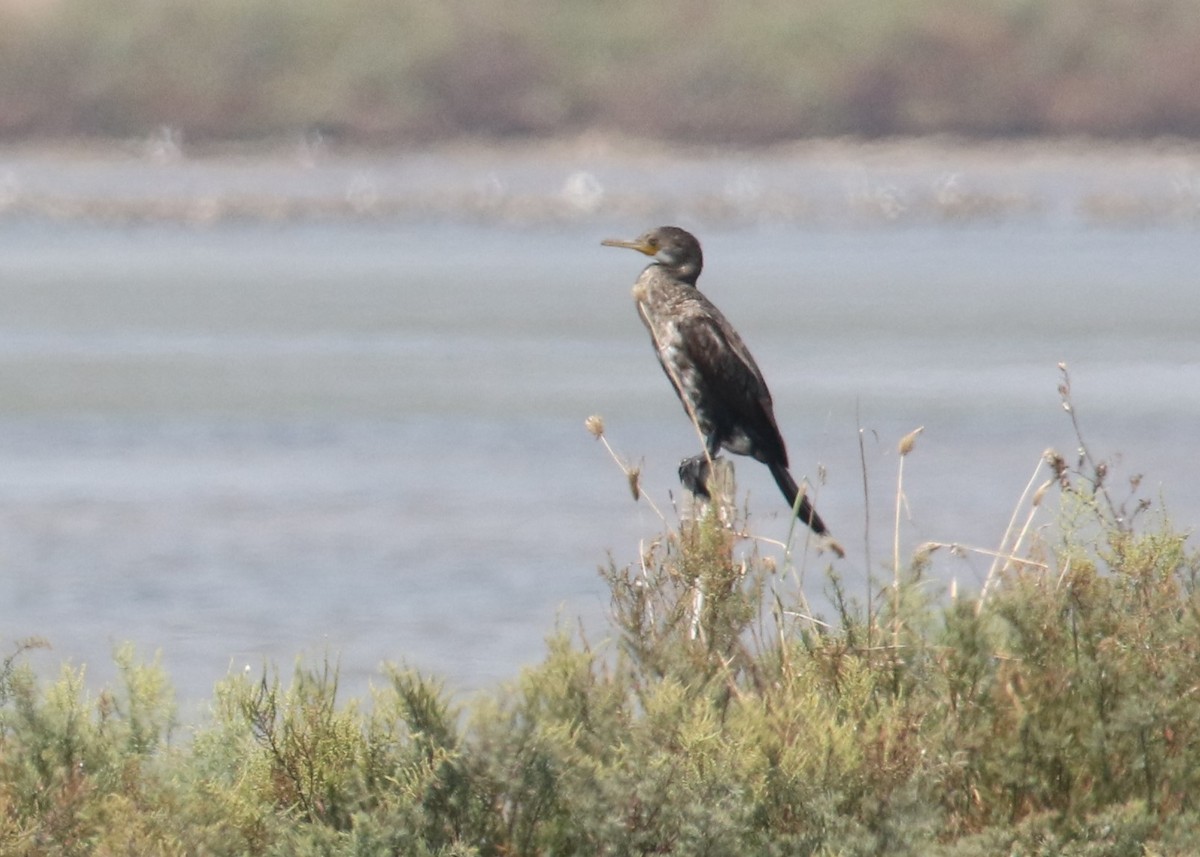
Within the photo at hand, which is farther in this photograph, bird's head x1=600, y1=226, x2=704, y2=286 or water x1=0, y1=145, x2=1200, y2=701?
water x1=0, y1=145, x2=1200, y2=701

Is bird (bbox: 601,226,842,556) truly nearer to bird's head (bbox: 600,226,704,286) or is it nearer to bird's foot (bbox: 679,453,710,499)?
bird's head (bbox: 600,226,704,286)

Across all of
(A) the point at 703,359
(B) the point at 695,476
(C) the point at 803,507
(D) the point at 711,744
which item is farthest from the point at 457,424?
(D) the point at 711,744

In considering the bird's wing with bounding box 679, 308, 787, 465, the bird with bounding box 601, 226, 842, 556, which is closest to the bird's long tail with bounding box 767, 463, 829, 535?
the bird with bounding box 601, 226, 842, 556

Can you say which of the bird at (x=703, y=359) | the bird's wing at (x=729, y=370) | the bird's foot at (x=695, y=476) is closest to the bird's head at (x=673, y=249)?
the bird at (x=703, y=359)

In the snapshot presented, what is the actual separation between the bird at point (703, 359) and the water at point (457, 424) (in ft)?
2.91

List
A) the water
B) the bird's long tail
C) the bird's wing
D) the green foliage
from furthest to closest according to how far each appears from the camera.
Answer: the water, the bird's wing, the bird's long tail, the green foliage

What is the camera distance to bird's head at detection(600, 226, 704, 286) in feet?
21.8

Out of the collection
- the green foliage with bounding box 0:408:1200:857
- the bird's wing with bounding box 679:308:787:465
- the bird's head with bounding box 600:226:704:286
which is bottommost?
the green foliage with bounding box 0:408:1200:857

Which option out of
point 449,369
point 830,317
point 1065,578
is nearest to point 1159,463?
point 449,369

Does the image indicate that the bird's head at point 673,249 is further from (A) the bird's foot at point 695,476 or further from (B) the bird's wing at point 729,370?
(A) the bird's foot at point 695,476

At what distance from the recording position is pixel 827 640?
460 centimetres

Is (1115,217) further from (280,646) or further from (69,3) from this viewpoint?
(280,646)

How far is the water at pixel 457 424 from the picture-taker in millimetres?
9500

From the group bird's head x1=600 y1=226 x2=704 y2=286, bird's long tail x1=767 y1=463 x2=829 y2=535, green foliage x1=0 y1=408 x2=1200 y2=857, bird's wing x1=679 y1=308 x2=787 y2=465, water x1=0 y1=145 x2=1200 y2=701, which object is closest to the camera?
green foliage x1=0 y1=408 x2=1200 y2=857
